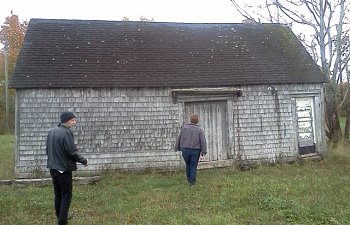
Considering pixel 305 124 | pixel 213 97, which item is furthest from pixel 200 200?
pixel 305 124

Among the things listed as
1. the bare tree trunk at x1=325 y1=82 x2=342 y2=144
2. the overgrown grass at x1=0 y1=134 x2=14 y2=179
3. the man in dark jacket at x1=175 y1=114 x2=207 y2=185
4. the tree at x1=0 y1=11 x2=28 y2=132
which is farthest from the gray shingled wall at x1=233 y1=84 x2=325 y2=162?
the tree at x1=0 y1=11 x2=28 y2=132

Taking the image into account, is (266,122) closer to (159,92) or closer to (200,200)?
(159,92)

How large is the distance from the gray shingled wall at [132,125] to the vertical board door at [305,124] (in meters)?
0.42

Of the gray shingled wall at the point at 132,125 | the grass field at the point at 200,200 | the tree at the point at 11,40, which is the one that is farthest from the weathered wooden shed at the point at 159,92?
the tree at the point at 11,40

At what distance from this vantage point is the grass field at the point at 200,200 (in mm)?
6875

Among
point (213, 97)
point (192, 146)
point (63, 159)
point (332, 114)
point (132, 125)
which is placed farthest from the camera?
point (332, 114)

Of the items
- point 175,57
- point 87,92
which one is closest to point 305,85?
point 175,57

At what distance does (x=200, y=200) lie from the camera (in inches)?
323

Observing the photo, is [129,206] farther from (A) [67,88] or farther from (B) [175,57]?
(B) [175,57]

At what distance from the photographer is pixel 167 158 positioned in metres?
12.7

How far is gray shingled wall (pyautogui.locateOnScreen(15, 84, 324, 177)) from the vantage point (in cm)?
1168

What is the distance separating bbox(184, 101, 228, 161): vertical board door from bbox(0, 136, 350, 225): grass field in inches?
65.8

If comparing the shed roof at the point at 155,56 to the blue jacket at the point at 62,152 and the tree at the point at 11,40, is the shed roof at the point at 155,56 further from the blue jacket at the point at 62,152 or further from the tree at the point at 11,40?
the tree at the point at 11,40

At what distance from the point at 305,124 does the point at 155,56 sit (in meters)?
5.78
